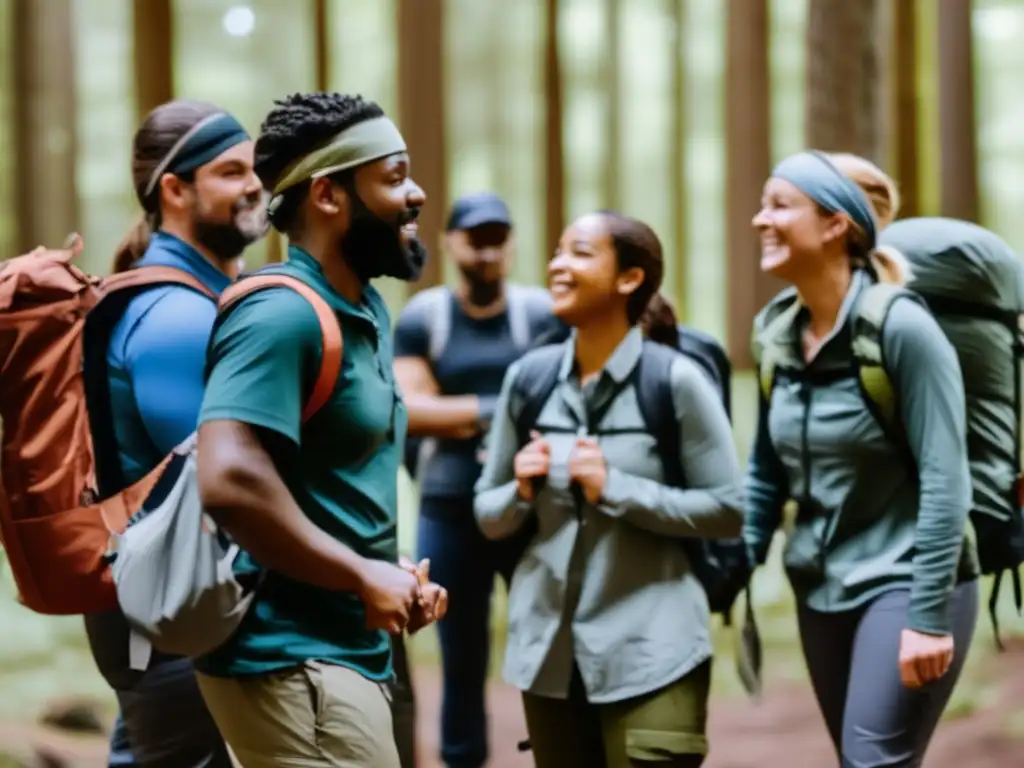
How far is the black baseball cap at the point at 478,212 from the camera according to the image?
15.1 feet

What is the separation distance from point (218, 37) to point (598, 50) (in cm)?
280

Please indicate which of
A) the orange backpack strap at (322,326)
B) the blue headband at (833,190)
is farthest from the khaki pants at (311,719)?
the blue headband at (833,190)

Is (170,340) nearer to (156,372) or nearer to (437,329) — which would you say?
(156,372)

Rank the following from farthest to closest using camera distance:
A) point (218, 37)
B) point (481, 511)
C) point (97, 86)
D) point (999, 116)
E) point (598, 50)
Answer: point (598, 50)
point (218, 37)
point (97, 86)
point (999, 116)
point (481, 511)

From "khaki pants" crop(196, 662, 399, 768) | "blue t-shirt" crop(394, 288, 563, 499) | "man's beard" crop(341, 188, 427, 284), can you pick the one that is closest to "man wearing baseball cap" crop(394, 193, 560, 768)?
"blue t-shirt" crop(394, 288, 563, 499)

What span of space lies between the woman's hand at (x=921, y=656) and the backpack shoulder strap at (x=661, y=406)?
0.62 metres

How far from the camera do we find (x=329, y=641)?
236 centimetres

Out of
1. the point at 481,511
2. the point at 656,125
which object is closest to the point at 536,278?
the point at 656,125

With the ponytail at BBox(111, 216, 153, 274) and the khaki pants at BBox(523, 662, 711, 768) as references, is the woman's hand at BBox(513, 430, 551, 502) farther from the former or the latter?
the ponytail at BBox(111, 216, 153, 274)

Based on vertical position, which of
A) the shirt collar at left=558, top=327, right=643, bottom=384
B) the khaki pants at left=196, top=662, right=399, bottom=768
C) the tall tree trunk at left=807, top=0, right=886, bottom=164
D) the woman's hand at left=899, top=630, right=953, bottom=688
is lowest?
the woman's hand at left=899, top=630, right=953, bottom=688

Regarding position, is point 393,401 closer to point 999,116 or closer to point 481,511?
point 481,511

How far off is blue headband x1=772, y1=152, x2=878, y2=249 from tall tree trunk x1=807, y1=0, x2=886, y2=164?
105 inches

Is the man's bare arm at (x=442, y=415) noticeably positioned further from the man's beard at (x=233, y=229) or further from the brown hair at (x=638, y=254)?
the man's beard at (x=233, y=229)

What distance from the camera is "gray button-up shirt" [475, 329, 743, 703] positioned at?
10.5 feet
